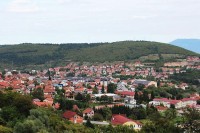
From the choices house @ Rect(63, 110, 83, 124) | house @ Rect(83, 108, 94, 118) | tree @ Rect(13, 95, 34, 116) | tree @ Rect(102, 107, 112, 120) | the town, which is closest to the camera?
tree @ Rect(13, 95, 34, 116)

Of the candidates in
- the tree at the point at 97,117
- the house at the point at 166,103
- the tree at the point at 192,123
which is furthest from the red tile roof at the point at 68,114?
the house at the point at 166,103

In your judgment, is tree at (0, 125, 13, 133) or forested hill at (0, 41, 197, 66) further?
forested hill at (0, 41, 197, 66)

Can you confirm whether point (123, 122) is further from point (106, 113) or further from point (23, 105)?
point (23, 105)

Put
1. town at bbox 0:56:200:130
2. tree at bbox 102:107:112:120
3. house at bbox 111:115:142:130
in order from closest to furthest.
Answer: house at bbox 111:115:142:130 < tree at bbox 102:107:112:120 < town at bbox 0:56:200:130

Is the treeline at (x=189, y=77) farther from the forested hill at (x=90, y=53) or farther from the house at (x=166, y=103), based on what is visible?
the house at (x=166, y=103)

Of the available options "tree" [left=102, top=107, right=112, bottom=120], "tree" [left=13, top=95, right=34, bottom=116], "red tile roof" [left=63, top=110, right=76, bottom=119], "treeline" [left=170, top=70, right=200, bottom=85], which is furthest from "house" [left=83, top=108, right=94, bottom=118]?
"treeline" [left=170, top=70, right=200, bottom=85]

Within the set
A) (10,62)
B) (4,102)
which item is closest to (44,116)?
(4,102)

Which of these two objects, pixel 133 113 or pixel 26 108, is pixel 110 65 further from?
pixel 26 108

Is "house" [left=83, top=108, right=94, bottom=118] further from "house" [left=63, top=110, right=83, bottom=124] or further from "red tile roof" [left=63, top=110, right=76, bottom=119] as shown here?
"red tile roof" [left=63, top=110, right=76, bottom=119]
